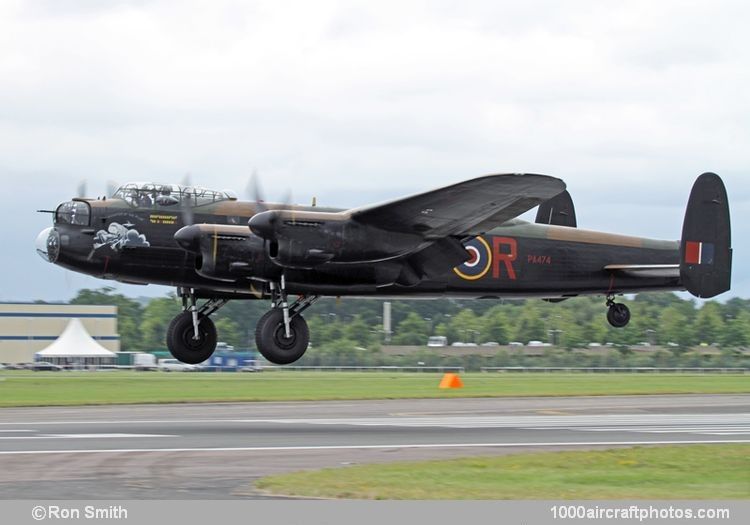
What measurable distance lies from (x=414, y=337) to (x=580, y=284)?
60.3m

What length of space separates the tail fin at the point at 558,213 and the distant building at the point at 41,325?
221ft

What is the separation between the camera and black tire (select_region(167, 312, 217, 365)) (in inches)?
1032

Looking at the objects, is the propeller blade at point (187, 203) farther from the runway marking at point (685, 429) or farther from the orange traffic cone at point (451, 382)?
the orange traffic cone at point (451, 382)

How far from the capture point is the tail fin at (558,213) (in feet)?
92.6

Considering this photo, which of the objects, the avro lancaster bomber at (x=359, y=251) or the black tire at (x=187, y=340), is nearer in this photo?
the avro lancaster bomber at (x=359, y=251)

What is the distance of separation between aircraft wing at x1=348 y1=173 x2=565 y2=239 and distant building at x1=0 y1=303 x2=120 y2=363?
7021 cm

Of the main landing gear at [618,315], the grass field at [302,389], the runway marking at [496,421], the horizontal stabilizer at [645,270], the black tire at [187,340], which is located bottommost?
the grass field at [302,389]

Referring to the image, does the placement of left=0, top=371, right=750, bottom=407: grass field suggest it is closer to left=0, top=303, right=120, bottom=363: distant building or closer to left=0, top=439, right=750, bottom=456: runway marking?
left=0, top=439, right=750, bottom=456: runway marking

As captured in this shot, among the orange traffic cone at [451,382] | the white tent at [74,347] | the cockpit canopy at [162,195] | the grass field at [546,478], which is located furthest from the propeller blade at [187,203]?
the white tent at [74,347]

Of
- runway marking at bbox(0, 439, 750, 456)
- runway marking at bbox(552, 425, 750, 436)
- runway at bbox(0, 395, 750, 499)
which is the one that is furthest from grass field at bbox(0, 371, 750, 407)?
runway marking at bbox(0, 439, 750, 456)

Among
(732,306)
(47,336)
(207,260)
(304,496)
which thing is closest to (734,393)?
(207,260)

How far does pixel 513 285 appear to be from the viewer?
2644 cm

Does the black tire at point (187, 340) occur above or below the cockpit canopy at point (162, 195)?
below

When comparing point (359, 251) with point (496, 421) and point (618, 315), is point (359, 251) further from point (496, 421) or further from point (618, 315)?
point (618, 315)
